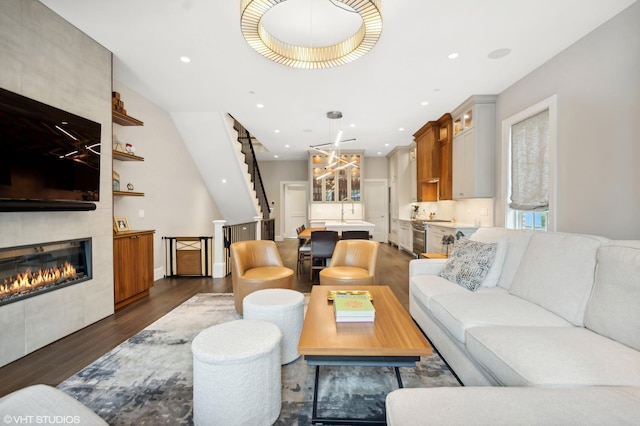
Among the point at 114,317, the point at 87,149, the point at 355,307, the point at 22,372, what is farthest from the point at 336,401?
the point at 87,149

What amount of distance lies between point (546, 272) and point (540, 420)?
1.44 metres

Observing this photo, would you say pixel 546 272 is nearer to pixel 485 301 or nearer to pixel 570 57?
pixel 485 301

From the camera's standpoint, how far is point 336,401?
64.2 inches

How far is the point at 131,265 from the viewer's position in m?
3.42

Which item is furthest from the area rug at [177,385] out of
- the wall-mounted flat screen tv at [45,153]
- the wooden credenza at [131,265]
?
the wall-mounted flat screen tv at [45,153]

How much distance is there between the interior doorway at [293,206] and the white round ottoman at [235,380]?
8.43 metres

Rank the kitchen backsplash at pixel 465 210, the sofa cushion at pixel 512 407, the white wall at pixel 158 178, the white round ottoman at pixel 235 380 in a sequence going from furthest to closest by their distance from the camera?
the kitchen backsplash at pixel 465 210 → the white wall at pixel 158 178 → the white round ottoman at pixel 235 380 → the sofa cushion at pixel 512 407

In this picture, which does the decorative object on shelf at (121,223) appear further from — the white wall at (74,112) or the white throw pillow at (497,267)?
the white throw pillow at (497,267)

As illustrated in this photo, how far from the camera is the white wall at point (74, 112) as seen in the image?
2156 mm

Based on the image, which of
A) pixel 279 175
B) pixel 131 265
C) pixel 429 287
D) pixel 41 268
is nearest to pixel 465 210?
pixel 429 287

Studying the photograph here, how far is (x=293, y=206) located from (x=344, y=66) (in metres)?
7.44

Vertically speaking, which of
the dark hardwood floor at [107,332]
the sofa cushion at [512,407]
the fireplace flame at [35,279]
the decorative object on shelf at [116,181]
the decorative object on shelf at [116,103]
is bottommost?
the dark hardwood floor at [107,332]

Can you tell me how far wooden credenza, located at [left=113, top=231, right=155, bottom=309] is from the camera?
127 inches

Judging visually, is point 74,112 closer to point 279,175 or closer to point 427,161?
point 427,161
